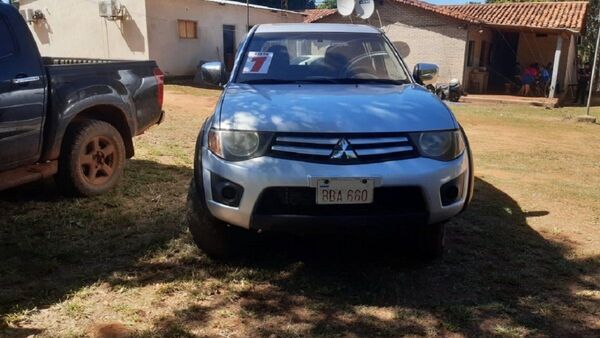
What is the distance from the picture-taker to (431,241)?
141 inches

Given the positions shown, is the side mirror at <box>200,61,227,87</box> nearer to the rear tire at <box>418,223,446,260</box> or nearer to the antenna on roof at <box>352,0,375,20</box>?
the rear tire at <box>418,223,446,260</box>

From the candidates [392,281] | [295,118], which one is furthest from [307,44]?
[392,281]

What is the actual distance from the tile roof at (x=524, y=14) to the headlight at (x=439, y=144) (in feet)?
57.4

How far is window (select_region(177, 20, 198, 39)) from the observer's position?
2031 cm

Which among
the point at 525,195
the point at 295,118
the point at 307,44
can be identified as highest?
the point at 307,44

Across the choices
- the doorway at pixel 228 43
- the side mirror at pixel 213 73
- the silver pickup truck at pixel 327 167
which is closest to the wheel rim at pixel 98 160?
the side mirror at pixel 213 73

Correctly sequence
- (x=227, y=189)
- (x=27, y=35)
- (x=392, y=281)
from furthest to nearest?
(x=27, y=35), (x=392, y=281), (x=227, y=189)

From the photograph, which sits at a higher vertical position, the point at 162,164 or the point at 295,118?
the point at 295,118

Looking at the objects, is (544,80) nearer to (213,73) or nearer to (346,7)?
(346,7)

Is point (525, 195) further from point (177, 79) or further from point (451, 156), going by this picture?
point (177, 79)

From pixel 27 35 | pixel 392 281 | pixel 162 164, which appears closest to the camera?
pixel 392 281

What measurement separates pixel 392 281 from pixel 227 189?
4.15 feet

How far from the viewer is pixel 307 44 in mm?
4641

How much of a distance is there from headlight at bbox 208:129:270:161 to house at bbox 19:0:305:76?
16.9 metres
